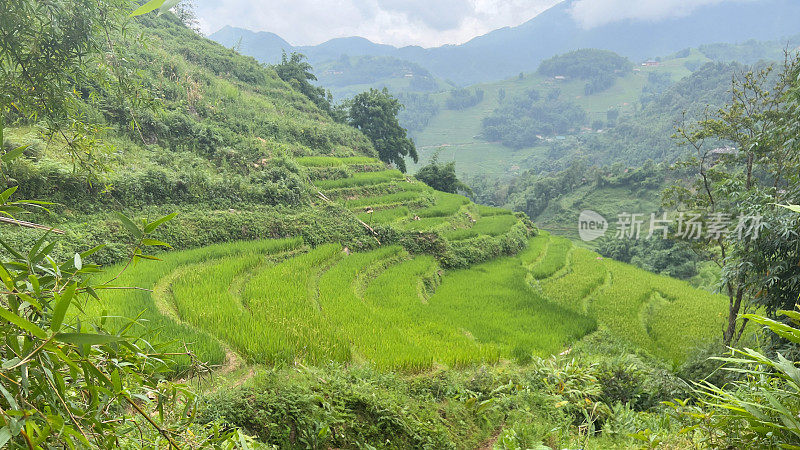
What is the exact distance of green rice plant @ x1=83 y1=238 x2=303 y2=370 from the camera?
3.56 metres

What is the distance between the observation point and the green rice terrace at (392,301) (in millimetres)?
4195

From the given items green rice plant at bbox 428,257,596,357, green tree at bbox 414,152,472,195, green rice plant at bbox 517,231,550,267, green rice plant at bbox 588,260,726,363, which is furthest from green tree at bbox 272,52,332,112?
green rice plant at bbox 588,260,726,363

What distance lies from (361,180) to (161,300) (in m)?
8.74

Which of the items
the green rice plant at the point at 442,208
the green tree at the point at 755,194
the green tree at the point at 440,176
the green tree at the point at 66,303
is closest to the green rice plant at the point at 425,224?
the green rice plant at the point at 442,208

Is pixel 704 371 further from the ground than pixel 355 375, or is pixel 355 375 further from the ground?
pixel 355 375

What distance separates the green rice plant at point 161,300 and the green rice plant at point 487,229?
5119 mm

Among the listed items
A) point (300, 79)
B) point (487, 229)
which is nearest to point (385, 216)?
point (487, 229)

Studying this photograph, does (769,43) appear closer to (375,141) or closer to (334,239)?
(375,141)

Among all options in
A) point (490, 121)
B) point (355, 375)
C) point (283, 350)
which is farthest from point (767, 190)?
point (490, 121)

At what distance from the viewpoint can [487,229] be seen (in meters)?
12.9

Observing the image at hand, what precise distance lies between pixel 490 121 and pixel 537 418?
314ft

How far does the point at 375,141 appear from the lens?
78.9 ft

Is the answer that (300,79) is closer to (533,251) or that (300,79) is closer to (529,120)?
(533,251)

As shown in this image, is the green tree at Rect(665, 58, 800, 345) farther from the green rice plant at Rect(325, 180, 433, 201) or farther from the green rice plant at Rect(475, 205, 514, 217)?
the green rice plant at Rect(475, 205, 514, 217)
